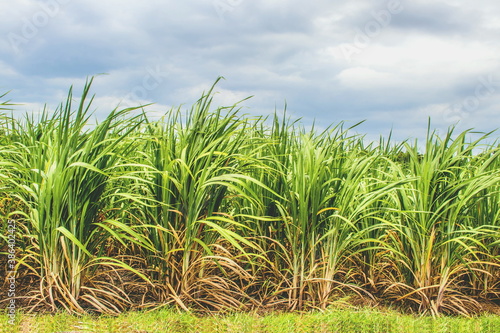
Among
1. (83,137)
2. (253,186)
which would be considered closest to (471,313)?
(253,186)

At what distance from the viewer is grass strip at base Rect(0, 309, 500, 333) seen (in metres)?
2.45

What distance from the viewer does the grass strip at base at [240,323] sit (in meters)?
2.45

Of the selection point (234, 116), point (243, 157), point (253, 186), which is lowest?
point (253, 186)

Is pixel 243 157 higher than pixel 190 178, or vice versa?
pixel 243 157

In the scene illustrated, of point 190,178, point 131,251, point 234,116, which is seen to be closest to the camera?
point 190,178

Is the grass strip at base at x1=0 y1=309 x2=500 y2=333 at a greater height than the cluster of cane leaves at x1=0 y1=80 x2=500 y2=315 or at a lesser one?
lesser

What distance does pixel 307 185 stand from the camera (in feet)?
9.48

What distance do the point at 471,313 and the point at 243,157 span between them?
217cm

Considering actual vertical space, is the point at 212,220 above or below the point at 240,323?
above

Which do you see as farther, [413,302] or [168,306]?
[413,302]

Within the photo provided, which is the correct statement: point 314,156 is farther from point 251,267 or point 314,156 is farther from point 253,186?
point 251,267

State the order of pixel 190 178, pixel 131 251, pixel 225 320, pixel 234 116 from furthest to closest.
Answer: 1. pixel 131 251
2. pixel 234 116
3. pixel 190 178
4. pixel 225 320

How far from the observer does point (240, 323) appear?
2.54 meters

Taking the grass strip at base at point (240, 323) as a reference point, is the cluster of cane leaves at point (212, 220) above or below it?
above
